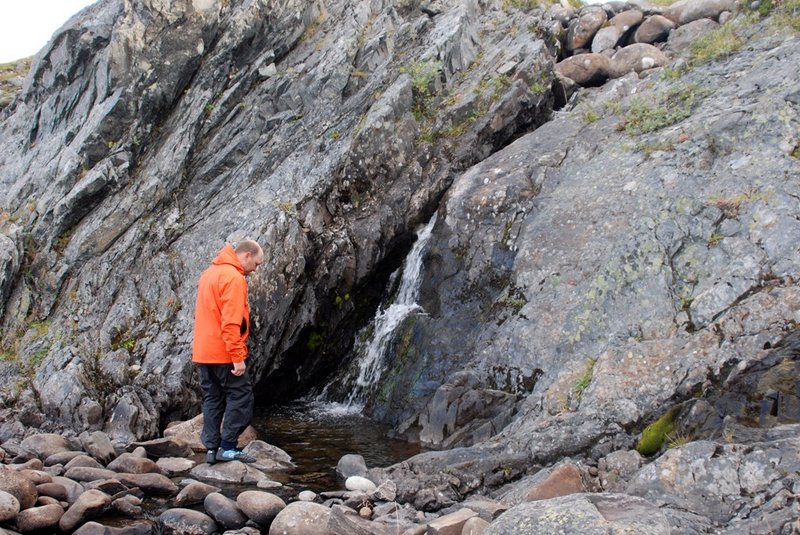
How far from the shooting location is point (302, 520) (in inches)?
236

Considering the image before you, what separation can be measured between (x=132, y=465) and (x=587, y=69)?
1435 cm

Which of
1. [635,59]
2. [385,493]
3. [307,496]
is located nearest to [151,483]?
[307,496]

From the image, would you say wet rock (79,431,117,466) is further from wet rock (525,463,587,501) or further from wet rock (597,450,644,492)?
wet rock (597,450,644,492)

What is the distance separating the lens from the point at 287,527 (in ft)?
19.6

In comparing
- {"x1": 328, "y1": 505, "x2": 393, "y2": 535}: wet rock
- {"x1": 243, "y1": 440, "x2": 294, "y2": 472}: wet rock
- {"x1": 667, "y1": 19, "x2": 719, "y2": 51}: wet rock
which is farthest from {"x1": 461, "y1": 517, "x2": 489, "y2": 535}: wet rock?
{"x1": 667, "y1": 19, "x2": 719, "y2": 51}: wet rock

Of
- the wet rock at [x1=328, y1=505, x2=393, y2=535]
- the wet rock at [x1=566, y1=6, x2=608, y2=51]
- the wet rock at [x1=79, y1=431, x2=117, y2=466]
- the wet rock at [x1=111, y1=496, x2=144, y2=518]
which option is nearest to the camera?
the wet rock at [x1=328, y1=505, x2=393, y2=535]

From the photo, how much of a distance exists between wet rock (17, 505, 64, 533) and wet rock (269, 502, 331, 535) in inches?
83.0

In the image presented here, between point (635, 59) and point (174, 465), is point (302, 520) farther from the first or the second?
point (635, 59)

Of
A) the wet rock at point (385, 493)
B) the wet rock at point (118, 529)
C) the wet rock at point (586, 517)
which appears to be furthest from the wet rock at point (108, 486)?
the wet rock at point (586, 517)

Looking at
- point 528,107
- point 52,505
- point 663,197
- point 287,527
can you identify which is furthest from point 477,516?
point 528,107

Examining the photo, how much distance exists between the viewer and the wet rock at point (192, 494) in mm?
6871

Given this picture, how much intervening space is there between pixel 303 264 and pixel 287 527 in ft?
23.4

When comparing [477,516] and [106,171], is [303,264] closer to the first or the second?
[106,171]

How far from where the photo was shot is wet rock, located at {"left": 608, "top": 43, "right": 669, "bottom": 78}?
15430 millimetres
